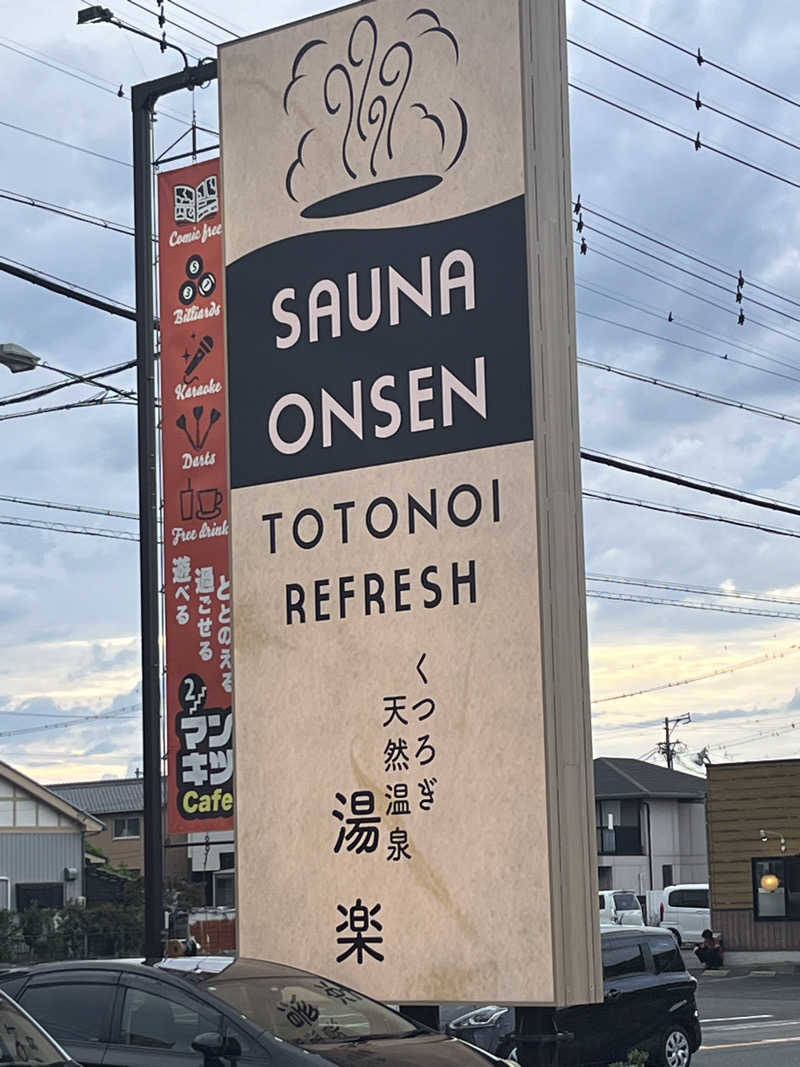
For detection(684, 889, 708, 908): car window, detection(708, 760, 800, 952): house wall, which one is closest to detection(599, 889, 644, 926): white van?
detection(708, 760, 800, 952): house wall

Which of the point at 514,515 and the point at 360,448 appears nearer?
the point at 514,515

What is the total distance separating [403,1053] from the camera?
9750 mm

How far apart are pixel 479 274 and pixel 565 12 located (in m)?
1.80

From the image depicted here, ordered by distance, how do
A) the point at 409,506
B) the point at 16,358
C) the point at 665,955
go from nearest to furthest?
the point at 409,506 < the point at 16,358 < the point at 665,955

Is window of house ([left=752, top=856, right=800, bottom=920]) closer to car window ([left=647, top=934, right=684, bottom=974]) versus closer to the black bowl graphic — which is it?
car window ([left=647, top=934, right=684, bottom=974])

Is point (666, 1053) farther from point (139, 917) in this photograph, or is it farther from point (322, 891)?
point (139, 917)

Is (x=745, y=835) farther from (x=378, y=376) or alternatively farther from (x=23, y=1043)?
(x=23, y=1043)

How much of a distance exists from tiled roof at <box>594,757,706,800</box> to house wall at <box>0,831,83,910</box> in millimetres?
24406

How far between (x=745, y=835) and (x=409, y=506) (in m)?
37.1

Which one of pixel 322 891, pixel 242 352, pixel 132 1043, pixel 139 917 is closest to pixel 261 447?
pixel 242 352

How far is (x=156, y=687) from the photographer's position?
503 inches

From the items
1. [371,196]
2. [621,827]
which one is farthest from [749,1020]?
[621,827]

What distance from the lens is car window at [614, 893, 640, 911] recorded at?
49.2m

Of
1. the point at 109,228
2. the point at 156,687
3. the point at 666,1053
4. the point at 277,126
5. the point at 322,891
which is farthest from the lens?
the point at 109,228
